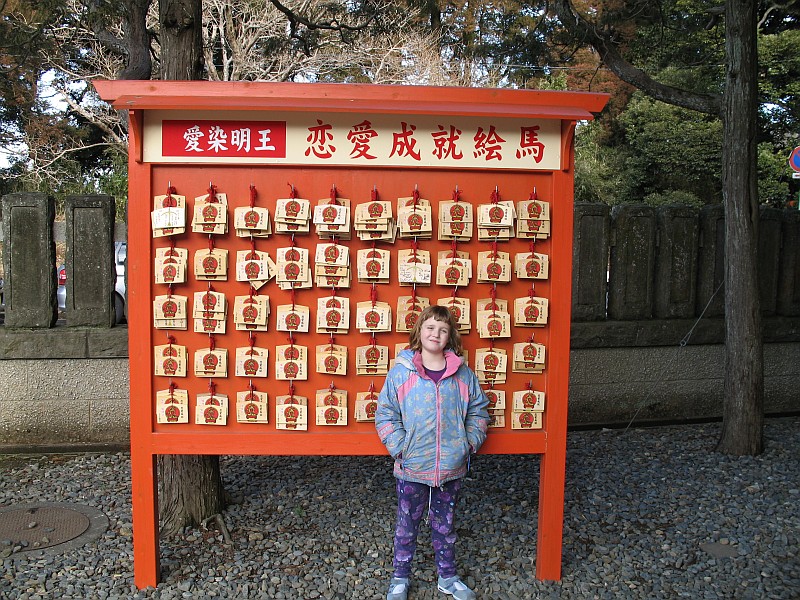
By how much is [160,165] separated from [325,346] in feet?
3.97

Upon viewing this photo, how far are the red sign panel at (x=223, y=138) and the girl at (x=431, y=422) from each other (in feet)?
3.71

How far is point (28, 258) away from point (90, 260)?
46cm

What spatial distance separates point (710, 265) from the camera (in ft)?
21.5

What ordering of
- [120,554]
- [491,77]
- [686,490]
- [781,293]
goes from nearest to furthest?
1. [120,554]
2. [686,490]
3. [781,293]
4. [491,77]

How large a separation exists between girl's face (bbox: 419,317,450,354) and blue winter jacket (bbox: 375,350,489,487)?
0.11 metres

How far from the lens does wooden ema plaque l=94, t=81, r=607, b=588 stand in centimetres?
341

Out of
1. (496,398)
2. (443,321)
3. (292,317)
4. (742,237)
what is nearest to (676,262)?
(742,237)

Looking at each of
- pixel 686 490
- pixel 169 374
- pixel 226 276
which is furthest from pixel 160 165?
pixel 686 490

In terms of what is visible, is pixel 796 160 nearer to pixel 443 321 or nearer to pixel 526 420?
pixel 526 420

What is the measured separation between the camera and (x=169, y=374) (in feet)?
11.5

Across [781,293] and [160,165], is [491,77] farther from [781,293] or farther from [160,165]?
[160,165]

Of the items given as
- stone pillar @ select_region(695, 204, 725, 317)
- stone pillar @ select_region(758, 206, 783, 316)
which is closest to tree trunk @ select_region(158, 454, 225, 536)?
stone pillar @ select_region(695, 204, 725, 317)

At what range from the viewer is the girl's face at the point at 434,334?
130 inches

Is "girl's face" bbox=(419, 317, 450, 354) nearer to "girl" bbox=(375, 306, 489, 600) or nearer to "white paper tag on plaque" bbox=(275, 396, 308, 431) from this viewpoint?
"girl" bbox=(375, 306, 489, 600)
